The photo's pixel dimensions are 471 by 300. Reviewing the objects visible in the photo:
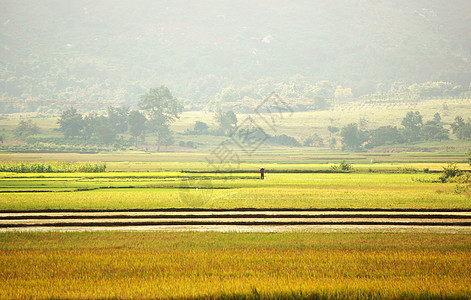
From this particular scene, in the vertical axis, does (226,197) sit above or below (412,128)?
below

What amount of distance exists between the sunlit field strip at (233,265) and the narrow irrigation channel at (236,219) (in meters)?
2.80

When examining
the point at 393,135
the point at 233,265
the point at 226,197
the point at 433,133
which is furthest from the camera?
the point at 433,133

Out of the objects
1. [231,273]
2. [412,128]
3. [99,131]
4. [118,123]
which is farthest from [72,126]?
[231,273]

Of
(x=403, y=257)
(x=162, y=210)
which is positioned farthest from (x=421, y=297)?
(x=162, y=210)

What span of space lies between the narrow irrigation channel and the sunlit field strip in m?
2.80

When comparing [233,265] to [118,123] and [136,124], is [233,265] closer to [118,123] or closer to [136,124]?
[136,124]

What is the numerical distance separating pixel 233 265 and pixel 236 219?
11610 millimetres

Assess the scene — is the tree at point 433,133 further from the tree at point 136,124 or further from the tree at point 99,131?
the tree at point 99,131

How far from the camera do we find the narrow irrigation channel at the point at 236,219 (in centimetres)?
2680

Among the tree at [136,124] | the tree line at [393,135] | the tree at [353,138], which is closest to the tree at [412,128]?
the tree line at [393,135]

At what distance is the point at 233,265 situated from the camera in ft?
59.0

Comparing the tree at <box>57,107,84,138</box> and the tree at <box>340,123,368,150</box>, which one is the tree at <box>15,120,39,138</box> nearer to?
the tree at <box>57,107,84,138</box>

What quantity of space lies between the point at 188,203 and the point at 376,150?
147640 millimetres

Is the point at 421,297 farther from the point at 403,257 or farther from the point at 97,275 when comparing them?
the point at 97,275
